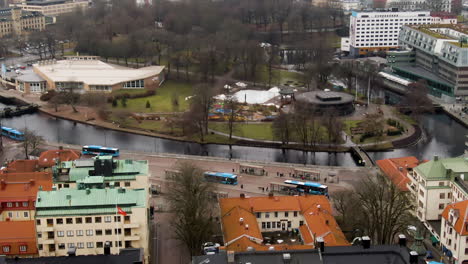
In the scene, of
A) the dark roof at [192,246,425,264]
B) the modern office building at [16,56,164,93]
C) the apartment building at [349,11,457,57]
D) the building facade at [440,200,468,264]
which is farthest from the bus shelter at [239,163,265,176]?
the apartment building at [349,11,457,57]

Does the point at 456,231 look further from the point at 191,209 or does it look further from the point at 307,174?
the point at 307,174

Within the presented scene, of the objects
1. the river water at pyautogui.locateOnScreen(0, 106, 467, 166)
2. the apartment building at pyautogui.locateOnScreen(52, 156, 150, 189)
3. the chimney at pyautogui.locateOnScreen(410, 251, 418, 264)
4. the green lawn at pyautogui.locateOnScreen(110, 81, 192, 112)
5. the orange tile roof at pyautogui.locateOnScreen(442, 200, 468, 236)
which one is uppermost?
the chimney at pyautogui.locateOnScreen(410, 251, 418, 264)

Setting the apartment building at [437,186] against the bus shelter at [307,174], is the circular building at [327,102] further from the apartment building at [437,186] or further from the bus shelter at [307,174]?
the apartment building at [437,186]

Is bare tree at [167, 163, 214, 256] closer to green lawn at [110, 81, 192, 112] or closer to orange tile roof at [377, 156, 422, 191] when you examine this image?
orange tile roof at [377, 156, 422, 191]

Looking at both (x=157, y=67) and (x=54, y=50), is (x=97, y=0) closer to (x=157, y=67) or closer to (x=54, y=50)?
(x=54, y=50)

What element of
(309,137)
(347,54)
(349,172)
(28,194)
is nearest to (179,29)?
(347,54)
